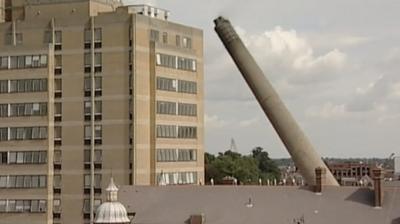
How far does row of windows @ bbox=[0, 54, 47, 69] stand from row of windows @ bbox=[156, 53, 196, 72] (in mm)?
13811

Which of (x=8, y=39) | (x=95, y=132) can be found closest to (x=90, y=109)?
(x=95, y=132)

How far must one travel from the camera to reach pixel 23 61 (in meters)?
102

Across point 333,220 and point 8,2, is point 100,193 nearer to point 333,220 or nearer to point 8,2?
point 8,2

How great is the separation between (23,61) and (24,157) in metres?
11.6

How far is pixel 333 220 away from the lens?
65000 mm

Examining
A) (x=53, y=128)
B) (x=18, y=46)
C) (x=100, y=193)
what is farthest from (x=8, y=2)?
(x=100, y=193)

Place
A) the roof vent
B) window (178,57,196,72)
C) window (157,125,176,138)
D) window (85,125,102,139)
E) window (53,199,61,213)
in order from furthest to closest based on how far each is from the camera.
Result: window (178,57,196,72)
window (157,125,176,138)
window (53,199,61,213)
window (85,125,102,139)
the roof vent

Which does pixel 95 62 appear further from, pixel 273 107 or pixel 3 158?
pixel 273 107

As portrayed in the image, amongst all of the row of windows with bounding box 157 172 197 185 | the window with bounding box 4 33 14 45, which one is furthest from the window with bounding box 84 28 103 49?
the row of windows with bounding box 157 172 197 185

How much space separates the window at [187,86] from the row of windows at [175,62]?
1759mm

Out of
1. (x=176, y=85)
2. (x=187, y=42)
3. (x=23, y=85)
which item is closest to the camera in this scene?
(x=23, y=85)

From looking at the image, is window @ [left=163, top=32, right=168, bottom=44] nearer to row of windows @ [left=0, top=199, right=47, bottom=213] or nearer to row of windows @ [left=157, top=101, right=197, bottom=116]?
row of windows @ [left=157, top=101, right=197, bottom=116]

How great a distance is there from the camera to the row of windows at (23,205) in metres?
99.9

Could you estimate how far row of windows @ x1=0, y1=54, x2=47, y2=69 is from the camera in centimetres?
10097
